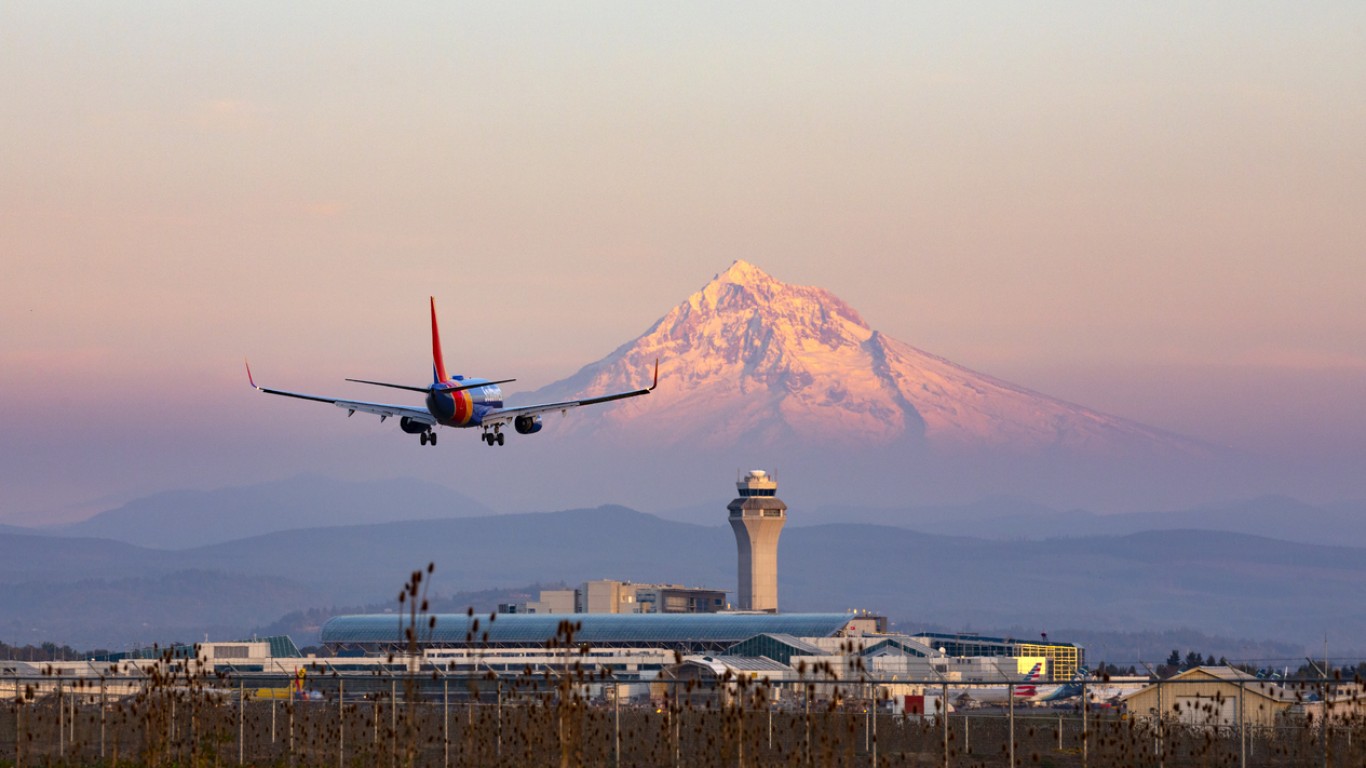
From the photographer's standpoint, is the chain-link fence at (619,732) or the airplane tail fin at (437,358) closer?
the chain-link fence at (619,732)

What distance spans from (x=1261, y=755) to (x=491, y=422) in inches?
1726

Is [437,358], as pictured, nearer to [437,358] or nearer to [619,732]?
[437,358]

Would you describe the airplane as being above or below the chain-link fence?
above

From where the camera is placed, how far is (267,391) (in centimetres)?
10919

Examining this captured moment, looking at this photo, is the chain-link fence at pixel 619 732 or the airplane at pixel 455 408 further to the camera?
the airplane at pixel 455 408

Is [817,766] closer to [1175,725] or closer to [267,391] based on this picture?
[1175,725]

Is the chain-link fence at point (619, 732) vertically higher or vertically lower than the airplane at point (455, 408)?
lower

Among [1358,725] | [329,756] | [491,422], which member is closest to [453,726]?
[491,422]

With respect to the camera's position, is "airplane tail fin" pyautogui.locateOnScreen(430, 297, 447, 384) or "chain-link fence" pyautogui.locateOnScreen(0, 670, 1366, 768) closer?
"chain-link fence" pyautogui.locateOnScreen(0, 670, 1366, 768)

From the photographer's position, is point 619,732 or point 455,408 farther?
point 455,408

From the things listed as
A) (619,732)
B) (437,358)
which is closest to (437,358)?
(437,358)

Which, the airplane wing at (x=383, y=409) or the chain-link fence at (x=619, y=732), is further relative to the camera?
the airplane wing at (x=383, y=409)

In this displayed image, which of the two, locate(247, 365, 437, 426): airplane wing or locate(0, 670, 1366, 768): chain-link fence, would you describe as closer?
locate(0, 670, 1366, 768): chain-link fence

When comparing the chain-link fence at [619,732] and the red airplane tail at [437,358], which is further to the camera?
the red airplane tail at [437,358]
